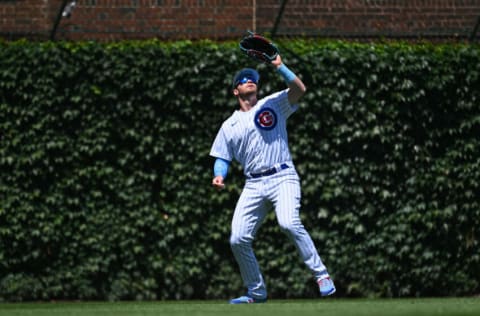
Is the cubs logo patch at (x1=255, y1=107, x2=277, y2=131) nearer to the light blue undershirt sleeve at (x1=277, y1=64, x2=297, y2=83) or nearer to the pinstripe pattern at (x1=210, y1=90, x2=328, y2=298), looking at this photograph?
the pinstripe pattern at (x1=210, y1=90, x2=328, y2=298)

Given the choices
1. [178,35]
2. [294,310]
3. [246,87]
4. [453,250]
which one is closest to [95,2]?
[178,35]

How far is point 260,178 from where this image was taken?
9219 millimetres

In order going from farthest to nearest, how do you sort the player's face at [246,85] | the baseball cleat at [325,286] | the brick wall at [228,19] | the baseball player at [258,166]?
the brick wall at [228,19], the player's face at [246,85], the baseball player at [258,166], the baseball cleat at [325,286]

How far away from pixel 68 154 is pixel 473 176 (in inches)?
176

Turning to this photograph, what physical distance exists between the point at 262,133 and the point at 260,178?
1.30ft

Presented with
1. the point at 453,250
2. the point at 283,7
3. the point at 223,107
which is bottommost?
the point at 453,250

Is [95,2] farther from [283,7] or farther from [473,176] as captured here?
[473,176]

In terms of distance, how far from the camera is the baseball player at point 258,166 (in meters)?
9.12

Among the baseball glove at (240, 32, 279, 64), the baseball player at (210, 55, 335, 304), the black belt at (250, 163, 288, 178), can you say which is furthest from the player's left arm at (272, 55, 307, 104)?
the black belt at (250, 163, 288, 178)

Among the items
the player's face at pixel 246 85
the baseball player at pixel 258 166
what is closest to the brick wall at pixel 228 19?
the player's face at pixel 246 85

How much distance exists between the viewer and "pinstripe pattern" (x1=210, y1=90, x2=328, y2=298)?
30.0ft

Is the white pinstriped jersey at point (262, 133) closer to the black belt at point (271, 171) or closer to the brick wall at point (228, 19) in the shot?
the black belt at point (271, 171)

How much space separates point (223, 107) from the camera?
11523 millimetres

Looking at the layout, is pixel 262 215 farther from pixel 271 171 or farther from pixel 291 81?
pixel 291 81
